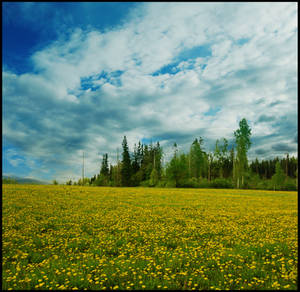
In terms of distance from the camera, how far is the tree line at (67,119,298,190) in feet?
184

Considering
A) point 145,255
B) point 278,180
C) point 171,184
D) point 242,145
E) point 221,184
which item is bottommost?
point 221,184

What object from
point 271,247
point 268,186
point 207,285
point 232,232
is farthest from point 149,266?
point 268,186

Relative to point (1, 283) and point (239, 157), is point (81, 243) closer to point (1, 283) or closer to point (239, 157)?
point (1, 283)

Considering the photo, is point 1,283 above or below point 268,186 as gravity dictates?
above

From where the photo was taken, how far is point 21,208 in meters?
14.4

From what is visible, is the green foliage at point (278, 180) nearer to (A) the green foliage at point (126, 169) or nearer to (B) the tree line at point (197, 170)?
(B) the tree line at point (197, 170)

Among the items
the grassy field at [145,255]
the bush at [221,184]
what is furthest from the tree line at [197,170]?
the grassy field at [145,255]

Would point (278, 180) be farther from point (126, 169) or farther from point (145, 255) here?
point (145, 255)

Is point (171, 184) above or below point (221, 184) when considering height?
above

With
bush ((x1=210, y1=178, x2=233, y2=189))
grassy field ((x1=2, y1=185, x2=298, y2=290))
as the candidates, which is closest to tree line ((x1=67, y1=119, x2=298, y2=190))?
bush ((x1=210, y1=178, x2=233, y2=189))

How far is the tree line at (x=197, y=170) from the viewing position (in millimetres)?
56156

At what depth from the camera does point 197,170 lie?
7375cm

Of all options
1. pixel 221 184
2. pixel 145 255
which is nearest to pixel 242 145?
pixel 221 184

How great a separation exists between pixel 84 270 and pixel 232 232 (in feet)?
22.1
